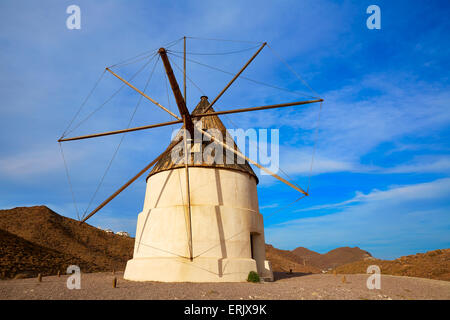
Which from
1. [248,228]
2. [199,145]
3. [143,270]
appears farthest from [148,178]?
[248,228]

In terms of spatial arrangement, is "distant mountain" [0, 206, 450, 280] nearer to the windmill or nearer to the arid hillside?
the arid hillside

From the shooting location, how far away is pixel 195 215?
510 inches

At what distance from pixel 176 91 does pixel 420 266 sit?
804 inches

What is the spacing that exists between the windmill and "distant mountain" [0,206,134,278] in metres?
19.7

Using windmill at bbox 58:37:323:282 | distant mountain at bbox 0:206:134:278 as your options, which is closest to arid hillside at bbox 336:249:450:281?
windmill at bbox 58:37:323:282

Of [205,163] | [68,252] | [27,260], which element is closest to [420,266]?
[205,163]

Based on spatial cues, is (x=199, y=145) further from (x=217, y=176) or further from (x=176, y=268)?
(x=176, y=268)

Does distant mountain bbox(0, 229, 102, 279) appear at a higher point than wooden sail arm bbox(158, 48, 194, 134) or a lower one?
lower

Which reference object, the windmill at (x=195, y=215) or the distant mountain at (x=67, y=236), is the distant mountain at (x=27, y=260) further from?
the windmill at (x=195, y=215)

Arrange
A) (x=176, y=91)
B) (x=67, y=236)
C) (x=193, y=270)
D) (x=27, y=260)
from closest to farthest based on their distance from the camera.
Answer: (x=193, y=270) → (x=176, y=91) → (x=27, y=260) → (x=67, y=236)

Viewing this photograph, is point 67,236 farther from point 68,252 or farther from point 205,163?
point 205,163

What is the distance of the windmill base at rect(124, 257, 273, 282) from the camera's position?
1187cm

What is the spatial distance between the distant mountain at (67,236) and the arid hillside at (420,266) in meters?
26.7
